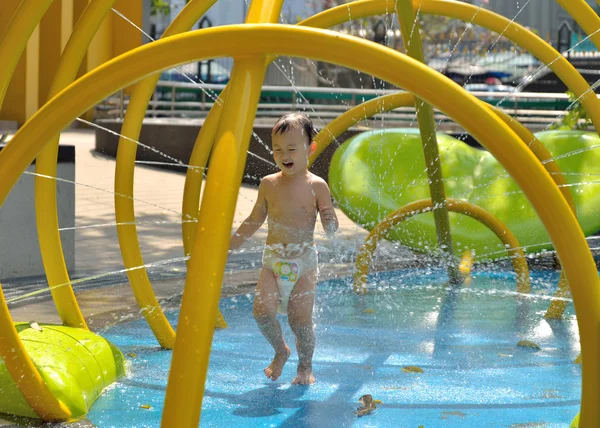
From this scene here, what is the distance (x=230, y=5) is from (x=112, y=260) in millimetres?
28936

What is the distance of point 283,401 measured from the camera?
3.49 m

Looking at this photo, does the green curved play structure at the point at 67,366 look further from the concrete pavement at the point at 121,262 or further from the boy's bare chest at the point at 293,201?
the boy's bare chest at the point at 293,201

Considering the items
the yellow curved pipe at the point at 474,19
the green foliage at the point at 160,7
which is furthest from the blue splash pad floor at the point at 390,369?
the green foliage at the point at 160,7

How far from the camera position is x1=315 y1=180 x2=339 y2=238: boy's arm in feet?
12.1

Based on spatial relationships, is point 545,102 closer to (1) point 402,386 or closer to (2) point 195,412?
(1) point 402,386

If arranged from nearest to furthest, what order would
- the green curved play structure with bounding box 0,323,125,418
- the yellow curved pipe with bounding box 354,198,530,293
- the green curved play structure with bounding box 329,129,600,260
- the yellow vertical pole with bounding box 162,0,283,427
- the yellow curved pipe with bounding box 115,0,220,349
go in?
1. the yellow vertical pole with bounding box 162,0,283,427
2. the green curved play structure with bounding box 0,323,125,418
3. the yellow curved pipe with bounding box 115,0,220,349
4. the yellow curved pipe with bounding box 354,198,530,293
5. the green curved play structure with bounding box 329,129,600,260

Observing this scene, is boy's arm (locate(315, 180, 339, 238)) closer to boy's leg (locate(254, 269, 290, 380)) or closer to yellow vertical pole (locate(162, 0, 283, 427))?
boy's leg (locate(254, 269, 290, 380))

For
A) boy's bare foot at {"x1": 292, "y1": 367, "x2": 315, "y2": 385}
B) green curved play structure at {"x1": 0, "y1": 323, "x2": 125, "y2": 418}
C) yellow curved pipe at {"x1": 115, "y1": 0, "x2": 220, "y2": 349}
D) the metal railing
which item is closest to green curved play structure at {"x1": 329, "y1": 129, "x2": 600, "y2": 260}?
yellow curved pipe at {"x1": 115, "y1": 0, "x2": 220, "y2": 349}

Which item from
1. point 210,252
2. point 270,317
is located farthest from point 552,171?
point 210,252

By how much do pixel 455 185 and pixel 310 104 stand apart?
6.94m

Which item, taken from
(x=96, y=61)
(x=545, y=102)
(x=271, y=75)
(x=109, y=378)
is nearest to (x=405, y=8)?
(x=109, y=378)

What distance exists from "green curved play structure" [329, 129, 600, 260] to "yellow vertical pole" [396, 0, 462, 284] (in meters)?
1.02

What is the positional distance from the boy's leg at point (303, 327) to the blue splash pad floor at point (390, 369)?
2.4 inches

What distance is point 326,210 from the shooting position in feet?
12.3
